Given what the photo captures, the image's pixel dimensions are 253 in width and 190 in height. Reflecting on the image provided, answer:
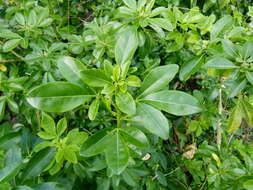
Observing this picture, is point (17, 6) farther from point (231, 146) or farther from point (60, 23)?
point (231, 146)

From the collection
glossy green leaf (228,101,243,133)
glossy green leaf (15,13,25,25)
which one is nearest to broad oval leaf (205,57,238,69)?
glossy green leaf (228,101,243,133)

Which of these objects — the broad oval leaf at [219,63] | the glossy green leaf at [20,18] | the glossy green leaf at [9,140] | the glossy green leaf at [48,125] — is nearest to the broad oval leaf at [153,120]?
the broad oval leaf at [219,63]

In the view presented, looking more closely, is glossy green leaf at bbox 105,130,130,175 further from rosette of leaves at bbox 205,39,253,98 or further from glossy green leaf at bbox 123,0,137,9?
glossy green leaf at bbox 123,0,137,9

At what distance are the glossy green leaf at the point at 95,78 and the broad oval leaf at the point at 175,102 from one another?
149mm

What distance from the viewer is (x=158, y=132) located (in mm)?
741

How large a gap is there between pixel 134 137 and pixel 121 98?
0.13m

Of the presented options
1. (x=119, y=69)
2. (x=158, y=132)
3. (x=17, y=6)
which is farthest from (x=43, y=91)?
(x=17, y=6)

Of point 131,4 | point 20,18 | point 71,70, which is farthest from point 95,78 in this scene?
point 20,18

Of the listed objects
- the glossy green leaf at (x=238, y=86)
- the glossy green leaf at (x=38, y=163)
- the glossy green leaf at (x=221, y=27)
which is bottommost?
the glossy green leaf at (x=38, y=163)

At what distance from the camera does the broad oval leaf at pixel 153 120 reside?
2.44 ft

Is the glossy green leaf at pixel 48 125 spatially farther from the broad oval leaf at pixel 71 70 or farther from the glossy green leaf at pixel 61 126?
the broad oval leaf at pixel 71 70

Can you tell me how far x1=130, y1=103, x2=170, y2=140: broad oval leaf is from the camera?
0.74 metres

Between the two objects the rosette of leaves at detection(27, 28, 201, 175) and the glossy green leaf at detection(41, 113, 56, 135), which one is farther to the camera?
the glossy green leaf at detection(41, 113, 56, 135)

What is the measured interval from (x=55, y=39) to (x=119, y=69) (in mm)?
991
